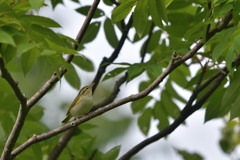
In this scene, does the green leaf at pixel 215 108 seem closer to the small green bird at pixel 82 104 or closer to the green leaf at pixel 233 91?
the green leaf at pixel 233 91

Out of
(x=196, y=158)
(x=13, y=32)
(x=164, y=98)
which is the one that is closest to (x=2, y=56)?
(x=13, y=32)

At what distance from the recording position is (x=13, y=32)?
2.96m

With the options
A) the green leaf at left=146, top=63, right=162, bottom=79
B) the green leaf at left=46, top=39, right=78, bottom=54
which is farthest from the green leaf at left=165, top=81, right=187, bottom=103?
the green leaf at left=46, top=39, right=78, bottom=54

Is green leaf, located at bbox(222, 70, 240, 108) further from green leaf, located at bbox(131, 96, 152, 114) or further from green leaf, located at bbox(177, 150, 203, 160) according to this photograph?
green leaf, located at bbox(131, 96, 152, 114)

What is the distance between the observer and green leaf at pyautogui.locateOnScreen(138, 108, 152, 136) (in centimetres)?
549

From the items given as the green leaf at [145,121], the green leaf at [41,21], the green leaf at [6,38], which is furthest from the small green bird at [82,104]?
the green leaf at [6,38]

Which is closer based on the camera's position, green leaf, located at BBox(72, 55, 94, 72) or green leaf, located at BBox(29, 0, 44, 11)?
green leaf, located at BBox(29, 0, 44, 11)

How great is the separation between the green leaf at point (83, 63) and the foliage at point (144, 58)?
11mm

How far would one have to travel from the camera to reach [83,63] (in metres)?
5.27

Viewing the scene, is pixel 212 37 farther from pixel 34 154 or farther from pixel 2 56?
pixel 34 154

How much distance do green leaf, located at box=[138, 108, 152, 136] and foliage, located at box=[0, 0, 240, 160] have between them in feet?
0.04

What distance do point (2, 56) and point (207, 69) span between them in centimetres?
231

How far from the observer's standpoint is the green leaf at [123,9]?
3.81 m

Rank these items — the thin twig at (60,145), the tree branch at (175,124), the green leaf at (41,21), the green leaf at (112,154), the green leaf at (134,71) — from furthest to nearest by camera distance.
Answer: the thin twig at (60,145), the green leaf at (112,154), the tree branch at (175,124), the green leaf at (134,71), the green leaf at (41,21)
